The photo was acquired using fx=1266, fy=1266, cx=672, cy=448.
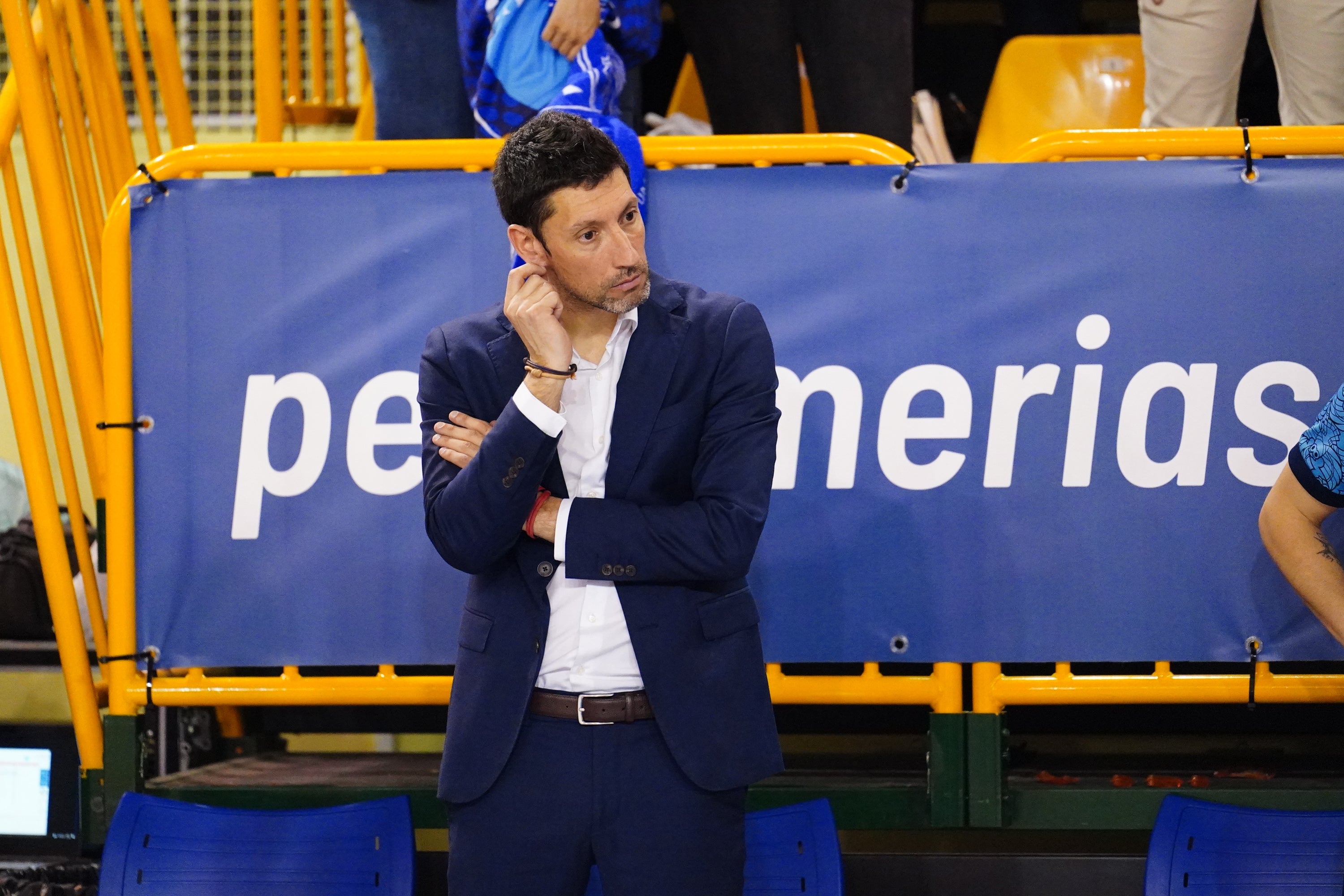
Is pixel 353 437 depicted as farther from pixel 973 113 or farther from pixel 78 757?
pixel 973 113

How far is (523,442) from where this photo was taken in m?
2.10

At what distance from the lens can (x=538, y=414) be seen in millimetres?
2107

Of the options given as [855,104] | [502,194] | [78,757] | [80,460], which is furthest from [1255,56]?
[80,460]

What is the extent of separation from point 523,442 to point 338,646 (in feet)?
4.05

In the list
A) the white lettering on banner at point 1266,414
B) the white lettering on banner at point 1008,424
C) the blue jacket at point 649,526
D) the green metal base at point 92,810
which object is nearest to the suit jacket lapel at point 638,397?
the blue jacket at point 649,526

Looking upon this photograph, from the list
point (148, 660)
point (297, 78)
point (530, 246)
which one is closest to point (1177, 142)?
point (530, 246)

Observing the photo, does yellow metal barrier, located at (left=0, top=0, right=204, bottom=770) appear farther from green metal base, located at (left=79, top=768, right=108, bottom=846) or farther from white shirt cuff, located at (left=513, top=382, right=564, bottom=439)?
white shirt cuff, located at (left=513, top=382, right=564, bottom=439)

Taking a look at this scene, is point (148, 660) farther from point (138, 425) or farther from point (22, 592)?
point (22, 592)

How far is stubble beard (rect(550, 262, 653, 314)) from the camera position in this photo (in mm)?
2234

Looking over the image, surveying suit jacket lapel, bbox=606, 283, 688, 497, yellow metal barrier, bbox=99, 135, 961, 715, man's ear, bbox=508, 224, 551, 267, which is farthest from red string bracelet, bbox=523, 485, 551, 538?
yellow metal barrier, bbox=99, 135, 961, 715

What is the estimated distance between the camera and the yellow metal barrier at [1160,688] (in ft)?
9.68

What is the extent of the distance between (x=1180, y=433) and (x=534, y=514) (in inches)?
64.0

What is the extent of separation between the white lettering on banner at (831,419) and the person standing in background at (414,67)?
1.28 metres

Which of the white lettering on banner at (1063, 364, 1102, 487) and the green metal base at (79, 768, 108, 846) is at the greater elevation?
the white lettering on banner at (1063, 364, 1102, 487)
